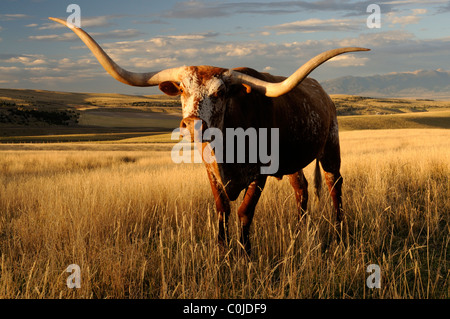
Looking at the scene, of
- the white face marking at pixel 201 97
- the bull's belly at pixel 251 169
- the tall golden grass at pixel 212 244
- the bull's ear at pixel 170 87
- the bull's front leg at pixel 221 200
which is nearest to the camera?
the white face marking at pixel 201 97

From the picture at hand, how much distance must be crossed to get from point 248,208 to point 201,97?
5.17 ft

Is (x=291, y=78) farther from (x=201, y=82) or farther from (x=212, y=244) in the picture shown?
(x=212, y=244)

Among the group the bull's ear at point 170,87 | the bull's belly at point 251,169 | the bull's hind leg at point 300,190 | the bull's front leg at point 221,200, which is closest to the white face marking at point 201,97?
the bull's ear at point 170,87

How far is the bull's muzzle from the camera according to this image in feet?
12.0

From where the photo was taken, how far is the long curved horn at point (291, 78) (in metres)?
3.58

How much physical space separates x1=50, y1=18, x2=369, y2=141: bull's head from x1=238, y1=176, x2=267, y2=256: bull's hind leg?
3.55 ft

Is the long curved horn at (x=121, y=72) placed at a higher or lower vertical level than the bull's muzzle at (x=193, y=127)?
higher

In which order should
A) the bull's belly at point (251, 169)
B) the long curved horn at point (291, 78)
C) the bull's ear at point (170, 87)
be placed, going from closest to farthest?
the long curved horn at point (291, 78), the bull's ear at point (170, 87), the bull's belly at point (251, 169)

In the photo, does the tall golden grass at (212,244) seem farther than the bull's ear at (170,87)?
No

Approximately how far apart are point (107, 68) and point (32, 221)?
3.13 metres

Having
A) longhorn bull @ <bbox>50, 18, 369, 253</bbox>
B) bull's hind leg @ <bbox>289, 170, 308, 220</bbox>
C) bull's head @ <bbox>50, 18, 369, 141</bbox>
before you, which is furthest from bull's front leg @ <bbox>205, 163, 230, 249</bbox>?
bull's hind leg @ <bbox>289, 170, 308, 220</bbox>

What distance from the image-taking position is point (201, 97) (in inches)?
148

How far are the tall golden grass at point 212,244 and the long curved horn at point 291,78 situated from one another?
1.50m

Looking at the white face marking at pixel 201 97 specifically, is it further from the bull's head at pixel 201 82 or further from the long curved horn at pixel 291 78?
the long curved horn at pixel 291 78
